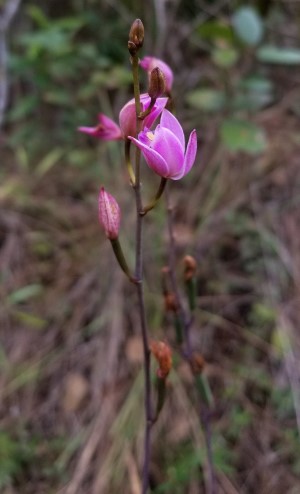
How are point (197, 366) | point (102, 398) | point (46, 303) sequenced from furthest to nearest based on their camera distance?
1. point (46, 303)
2. point (102, 398)
3. point (197, 366)

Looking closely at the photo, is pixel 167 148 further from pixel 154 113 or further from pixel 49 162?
pixel 49 162

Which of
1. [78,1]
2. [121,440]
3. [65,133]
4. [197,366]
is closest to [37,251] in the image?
[65,133]

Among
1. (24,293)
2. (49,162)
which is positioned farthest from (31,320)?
(49,162)

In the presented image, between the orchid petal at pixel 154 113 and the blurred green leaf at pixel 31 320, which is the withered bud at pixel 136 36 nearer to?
the orchid petal at pixel 154 113

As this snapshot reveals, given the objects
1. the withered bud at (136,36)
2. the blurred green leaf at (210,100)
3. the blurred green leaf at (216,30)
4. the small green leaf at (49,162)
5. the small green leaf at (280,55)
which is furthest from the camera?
the small green leaf at (49,162)

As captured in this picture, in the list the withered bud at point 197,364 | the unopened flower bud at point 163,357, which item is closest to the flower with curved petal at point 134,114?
the unopened flower bud at point 163,357

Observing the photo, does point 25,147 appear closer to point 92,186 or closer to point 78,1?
point 92,186

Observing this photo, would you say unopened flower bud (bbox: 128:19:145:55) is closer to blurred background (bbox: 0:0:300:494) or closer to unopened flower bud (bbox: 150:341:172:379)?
unopened flower bud (bbox: 150:341:172:379)
